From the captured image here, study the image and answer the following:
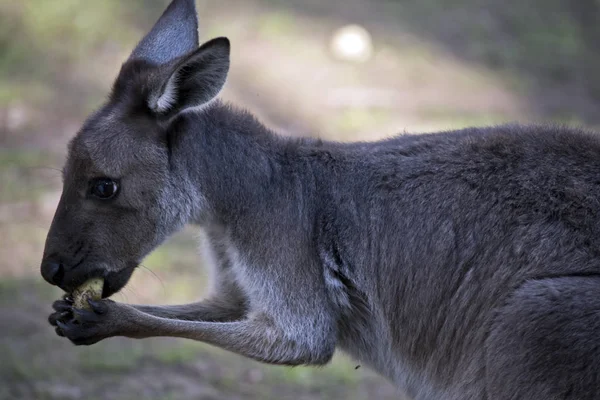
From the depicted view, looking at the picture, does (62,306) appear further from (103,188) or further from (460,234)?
(460,234)

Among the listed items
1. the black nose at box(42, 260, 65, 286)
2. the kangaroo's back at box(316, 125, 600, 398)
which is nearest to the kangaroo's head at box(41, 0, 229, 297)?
the black nose at box(42, 260, 65, 286)

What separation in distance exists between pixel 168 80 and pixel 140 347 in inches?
123

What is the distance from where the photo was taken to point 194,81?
178 inches

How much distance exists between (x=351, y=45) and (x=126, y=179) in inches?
296

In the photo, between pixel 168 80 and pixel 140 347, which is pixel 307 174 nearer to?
pixel 168 80

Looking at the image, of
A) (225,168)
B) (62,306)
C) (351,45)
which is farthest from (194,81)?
(351,45)

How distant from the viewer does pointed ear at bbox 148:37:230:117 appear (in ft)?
14.4

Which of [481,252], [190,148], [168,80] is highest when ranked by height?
[168,80]

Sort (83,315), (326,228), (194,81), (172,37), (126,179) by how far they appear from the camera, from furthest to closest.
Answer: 1. (172,37)
2. (326,228)
3. (126,179)
4. (194,81)
5. (83,315)

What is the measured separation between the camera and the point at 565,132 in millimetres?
4691

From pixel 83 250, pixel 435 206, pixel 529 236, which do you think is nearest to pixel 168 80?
pixel 83 250

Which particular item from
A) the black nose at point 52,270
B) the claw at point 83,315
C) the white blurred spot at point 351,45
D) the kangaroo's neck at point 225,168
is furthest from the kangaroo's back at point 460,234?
the white blurred spot at point 351,45

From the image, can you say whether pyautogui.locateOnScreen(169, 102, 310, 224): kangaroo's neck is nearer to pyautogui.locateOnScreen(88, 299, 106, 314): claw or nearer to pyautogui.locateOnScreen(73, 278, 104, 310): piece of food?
pyautogui.locateOnScreen(73, 278, 104, 310): piece of food

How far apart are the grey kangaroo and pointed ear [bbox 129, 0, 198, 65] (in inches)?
0.6
